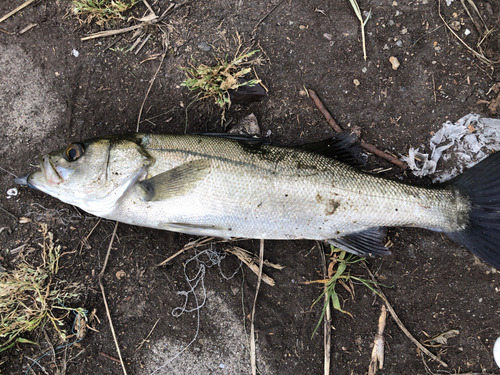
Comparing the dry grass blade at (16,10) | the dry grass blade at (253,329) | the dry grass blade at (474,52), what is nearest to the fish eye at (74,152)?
the dry grass blade at (253,329)

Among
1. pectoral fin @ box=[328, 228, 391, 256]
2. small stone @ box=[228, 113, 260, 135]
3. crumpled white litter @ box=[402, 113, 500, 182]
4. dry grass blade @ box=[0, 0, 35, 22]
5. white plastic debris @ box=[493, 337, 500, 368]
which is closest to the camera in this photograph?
pectoral fin @ box=[328, 228, 391, 256]

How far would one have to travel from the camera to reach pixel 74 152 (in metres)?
2.64

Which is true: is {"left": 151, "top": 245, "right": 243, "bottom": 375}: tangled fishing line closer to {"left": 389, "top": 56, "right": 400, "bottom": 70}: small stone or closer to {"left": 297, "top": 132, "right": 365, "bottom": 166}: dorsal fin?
{"left": 297, "top": 132, "right": 365, "bottom": 166}: dorsal fin

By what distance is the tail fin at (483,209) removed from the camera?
263cm

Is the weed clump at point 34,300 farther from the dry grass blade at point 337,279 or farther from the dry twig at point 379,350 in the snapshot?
the dry twig at point 379,350

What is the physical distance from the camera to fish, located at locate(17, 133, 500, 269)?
2592mm

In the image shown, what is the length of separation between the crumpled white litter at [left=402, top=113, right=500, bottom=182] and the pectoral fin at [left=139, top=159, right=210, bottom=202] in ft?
6.94

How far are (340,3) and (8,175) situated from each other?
159 inches

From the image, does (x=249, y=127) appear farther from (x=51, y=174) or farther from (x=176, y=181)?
(x=51, y=174)

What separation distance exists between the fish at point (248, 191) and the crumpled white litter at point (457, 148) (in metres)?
0.40

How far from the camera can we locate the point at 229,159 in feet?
8.59

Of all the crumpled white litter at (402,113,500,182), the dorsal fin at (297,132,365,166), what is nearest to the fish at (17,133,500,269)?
the dorsal fin at (297,132,365,166)

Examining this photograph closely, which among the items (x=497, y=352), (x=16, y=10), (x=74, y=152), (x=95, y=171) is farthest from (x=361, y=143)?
(x=16, y=10)

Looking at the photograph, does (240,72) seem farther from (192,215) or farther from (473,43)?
(473,43)
